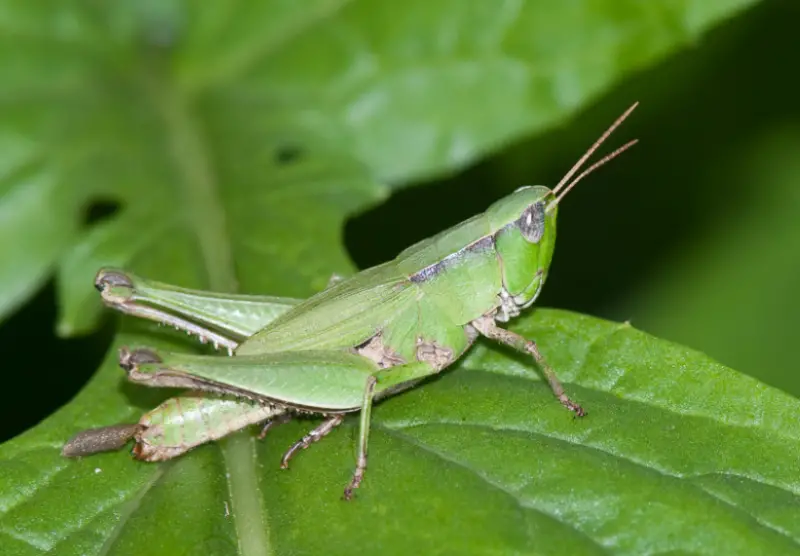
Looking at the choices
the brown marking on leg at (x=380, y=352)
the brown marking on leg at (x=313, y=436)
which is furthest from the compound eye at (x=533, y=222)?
the brown marking on leg at (x=313, y=436)

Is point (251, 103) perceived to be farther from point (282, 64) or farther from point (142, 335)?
point (142, 335)

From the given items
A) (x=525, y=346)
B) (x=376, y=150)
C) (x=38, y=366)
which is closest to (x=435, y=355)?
(x=525, y=346)

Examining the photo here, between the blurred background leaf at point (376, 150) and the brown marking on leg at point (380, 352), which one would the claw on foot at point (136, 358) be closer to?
the blurred background leaf at point (376, 150)

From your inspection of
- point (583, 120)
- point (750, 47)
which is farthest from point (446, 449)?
point (750, 47)

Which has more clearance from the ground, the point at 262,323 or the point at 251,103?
the point at 251,103

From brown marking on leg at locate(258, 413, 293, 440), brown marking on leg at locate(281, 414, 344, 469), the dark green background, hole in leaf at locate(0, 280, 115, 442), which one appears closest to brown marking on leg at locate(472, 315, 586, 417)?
brown marking on leg at locate(281, 414, 344, 469)

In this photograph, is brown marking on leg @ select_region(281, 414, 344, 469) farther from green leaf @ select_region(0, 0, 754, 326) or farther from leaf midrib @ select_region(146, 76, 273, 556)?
green leaf @ select_region(0, 0, 754, 326)

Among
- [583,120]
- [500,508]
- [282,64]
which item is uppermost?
[282,64]

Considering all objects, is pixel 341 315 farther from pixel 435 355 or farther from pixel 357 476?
pixel 357 476
